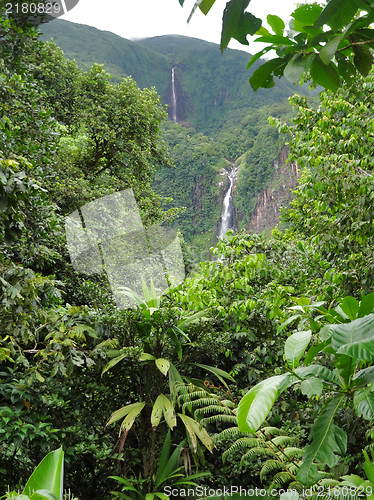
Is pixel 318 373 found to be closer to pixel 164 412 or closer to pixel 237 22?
pixel 237 22

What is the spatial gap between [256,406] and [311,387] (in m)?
0.15

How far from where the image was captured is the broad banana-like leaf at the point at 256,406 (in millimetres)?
663

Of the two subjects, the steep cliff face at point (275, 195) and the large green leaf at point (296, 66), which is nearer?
the large green leaf at point (296, 66)

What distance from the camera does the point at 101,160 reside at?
9125mm

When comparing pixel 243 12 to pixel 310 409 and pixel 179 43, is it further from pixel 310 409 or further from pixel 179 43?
pixel 179 43

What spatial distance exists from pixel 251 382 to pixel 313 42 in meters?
3.26

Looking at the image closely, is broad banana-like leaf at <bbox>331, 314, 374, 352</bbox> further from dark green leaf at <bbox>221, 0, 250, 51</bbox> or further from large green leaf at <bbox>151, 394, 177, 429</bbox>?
large green leaf at <bbox>151, 394, 177, 429</bbox>

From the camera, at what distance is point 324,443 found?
76 cm

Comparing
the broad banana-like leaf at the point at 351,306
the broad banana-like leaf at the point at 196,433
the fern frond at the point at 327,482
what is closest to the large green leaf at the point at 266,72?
the broad banana-like leaf at the point at 351,306

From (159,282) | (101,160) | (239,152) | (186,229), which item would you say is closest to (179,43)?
(239,152)

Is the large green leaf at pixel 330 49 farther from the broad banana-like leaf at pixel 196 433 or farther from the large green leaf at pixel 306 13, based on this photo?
the broad banana-like leaf at pixel 196 433

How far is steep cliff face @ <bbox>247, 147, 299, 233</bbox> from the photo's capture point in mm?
36000

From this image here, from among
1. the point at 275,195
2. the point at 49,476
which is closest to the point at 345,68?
the point at 49,476

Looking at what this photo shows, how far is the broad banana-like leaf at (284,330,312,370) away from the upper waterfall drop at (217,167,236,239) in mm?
24707
